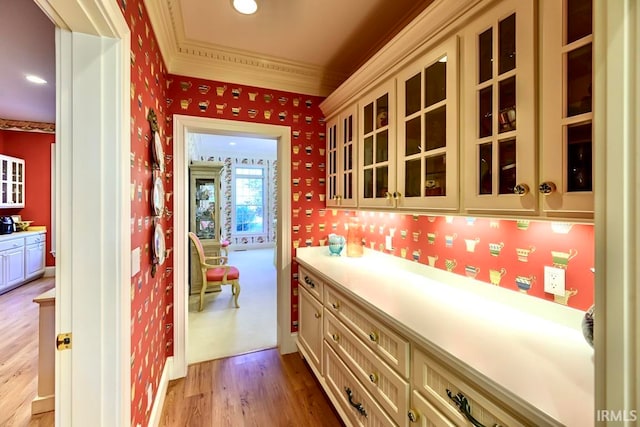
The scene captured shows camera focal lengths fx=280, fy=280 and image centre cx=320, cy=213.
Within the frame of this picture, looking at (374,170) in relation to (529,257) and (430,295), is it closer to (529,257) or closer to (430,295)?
(430,295)

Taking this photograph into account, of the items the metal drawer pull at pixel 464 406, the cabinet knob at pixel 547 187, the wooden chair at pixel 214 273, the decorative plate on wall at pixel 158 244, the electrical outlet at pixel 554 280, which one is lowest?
the wooden chair at pixel 214 273

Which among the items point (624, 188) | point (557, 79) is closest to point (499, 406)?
point (624, 188)

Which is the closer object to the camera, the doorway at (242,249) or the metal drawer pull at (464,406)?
the metal drawer pull at (464,406)

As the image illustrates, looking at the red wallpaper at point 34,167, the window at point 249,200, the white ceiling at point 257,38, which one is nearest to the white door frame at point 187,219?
the white ceiling at point 257,38

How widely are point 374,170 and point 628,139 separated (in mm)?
1456

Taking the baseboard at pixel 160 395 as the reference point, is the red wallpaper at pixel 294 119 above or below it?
above

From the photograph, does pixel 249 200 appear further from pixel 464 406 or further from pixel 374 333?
pixel 464 406

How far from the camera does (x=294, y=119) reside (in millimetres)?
2631

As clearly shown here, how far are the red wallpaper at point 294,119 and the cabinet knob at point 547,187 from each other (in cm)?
198

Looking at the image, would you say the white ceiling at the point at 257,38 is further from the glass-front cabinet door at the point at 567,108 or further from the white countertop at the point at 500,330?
the white countertop at the point at 500,330

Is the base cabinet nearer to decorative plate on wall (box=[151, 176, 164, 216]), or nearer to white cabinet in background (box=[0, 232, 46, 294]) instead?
decorative plate on wall (box=[151, 176, 164, 216])

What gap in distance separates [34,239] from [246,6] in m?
5.47

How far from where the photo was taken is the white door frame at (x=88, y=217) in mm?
1017

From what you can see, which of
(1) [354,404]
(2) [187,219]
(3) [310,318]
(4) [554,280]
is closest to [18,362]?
(2) [187,219]
